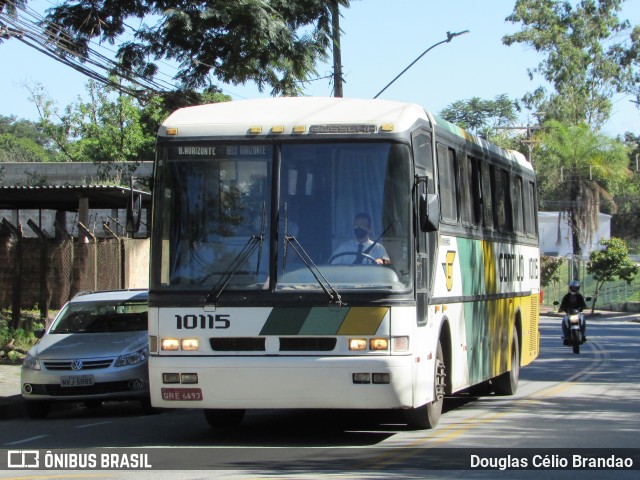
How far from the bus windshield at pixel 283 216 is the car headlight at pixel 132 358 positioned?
13.2 feet

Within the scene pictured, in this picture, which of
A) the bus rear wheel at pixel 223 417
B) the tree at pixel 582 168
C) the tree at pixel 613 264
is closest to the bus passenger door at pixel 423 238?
the bus rear wheel at pixel 223 417

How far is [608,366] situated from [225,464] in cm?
1474

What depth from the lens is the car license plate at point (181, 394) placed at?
10.7 metres

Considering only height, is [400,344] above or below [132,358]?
above

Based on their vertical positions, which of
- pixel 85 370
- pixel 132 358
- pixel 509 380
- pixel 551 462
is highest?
pixel 132 358

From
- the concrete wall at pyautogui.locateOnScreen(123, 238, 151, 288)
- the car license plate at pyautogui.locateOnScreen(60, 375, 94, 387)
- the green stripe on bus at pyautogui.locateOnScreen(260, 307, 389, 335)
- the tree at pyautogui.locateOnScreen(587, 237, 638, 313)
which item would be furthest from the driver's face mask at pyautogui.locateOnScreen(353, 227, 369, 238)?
the tree at pyautogui.locateOnScreen(587, 237, 638, 313)

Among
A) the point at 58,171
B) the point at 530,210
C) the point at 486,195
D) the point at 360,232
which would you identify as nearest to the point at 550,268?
the point at 58,171

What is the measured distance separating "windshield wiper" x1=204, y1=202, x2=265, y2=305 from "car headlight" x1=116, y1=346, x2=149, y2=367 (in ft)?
14.3

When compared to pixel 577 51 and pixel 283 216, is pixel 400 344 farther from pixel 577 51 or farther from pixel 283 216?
pixel 577 51

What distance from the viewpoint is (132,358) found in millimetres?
14789

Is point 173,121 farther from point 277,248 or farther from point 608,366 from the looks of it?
point 608,366

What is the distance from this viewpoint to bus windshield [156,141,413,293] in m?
10.7

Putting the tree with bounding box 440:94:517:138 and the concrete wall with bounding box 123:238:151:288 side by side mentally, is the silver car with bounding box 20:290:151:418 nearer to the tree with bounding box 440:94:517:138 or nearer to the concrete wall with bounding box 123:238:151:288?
the concrete wall with bounding box 123:238:151:288

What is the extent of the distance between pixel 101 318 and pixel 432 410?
598 centimetres
